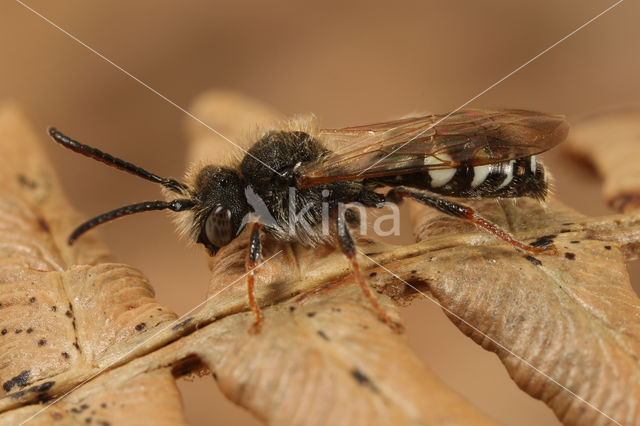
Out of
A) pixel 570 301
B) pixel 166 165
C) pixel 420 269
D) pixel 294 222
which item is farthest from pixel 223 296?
pixel 166 165

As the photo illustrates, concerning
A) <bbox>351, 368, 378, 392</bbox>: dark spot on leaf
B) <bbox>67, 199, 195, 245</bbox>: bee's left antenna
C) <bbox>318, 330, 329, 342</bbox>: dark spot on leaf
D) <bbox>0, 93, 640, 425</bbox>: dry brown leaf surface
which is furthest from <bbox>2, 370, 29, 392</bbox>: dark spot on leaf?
<bbox>351, 368, 378, 392</bbox>: dark spot on leaf

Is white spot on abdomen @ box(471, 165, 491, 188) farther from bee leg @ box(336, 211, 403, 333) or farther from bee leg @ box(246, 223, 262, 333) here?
bee leg @ box(246, 223, 262, 333)

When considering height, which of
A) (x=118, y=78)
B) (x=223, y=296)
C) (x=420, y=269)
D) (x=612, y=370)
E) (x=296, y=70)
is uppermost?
(x=118, y=78)

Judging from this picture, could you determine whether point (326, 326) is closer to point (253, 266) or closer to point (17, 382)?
point (253, 266)

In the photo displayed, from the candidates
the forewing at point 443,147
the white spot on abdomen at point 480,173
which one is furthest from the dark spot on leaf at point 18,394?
the white spot on abdomen at point 480,173

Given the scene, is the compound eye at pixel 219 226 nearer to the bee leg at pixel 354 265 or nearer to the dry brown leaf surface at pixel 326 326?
the dry brown leaf surface at pixel 326 326

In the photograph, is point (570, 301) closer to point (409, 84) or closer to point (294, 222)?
point (294, 222)

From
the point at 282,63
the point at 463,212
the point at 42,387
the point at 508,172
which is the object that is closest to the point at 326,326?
the point at 463,212
